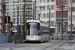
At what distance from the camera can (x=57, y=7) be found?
88.9m

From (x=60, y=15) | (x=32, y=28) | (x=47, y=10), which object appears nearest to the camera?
(x=32, y=28)

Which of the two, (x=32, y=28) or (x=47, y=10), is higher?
(x=47, y=10)

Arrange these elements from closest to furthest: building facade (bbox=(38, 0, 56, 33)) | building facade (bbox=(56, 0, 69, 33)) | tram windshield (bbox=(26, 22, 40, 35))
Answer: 1. tram windshield (bbox=(26, 22, 40, 35))
2. building facade (bbox=(56, 0, 69, 33))
3. building facade (bbox=(38, 0, 56, 33))

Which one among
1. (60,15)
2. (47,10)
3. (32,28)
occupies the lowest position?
(32,28)

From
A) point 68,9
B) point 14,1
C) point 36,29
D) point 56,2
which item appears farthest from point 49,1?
point 36,29

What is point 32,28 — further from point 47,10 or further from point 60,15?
point 47,10

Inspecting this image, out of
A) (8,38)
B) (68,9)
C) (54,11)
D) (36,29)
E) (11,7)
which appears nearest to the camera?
(8,38)

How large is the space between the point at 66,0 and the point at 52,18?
9224mm

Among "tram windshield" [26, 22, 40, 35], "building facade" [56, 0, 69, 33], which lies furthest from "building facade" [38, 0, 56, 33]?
"tram windshield" [26, 22, 40, 35]

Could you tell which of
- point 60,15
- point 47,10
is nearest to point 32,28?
point 60,15

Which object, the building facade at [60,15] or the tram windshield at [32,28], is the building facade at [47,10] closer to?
the building facade at [60,15]

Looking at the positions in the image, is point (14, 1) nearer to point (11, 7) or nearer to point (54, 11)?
point (11, 7)

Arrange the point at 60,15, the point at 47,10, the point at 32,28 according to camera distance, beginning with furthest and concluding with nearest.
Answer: the point at 47,10 → the point at 60,15 → the point at 32,28

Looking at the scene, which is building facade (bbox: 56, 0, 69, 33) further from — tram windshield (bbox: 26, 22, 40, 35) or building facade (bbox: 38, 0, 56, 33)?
tram windshield (bbox: 26, 22, 40, 35)
